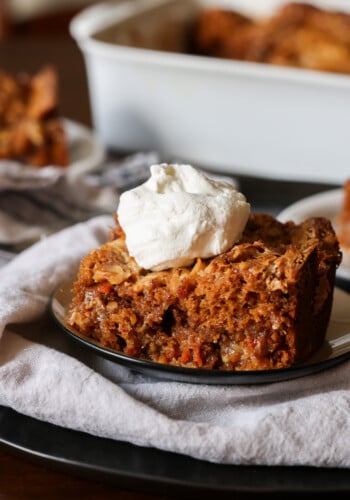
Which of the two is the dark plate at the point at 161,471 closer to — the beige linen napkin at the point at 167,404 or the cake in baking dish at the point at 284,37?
the beige linen napkin at the point at 167,404

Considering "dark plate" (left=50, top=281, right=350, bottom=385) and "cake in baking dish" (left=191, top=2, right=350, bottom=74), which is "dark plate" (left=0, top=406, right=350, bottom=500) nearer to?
"dark plate" (left=50, top=281, right=350, bottom=385)

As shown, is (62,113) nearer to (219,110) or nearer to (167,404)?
(219,110)

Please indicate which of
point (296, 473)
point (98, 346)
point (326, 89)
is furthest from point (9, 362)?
point (326, 89)

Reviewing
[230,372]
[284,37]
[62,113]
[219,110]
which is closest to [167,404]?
[230,372]

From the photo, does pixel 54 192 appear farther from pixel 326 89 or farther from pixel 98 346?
pixel 98 346

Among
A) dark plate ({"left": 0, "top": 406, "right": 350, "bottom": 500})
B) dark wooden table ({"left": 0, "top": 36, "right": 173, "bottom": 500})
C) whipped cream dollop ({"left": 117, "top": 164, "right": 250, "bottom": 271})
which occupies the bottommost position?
dark wooden table ({"left": 0, "top": 36, "right": 173, "bottom": 500})

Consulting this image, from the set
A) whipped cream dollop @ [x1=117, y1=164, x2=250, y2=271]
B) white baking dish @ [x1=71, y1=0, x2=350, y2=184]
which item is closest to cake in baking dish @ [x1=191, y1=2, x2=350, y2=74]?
white baking dish @ [x1=71, y1=0, x2=350, y2=184]
